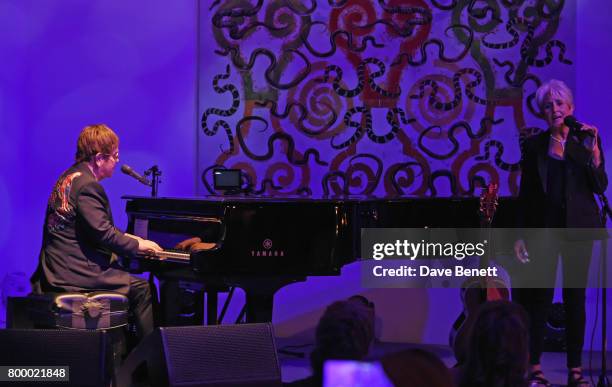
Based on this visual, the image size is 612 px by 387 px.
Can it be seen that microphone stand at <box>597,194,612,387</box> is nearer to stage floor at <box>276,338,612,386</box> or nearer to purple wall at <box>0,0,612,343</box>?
stage floor at <box>276,338,612,386</box>

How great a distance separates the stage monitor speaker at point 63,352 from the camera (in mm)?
2096

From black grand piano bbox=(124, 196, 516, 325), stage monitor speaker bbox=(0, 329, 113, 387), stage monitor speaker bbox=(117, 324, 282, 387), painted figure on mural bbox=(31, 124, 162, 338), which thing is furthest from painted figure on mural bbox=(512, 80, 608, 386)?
stage monitor speaker bbox=(0, 329, 113, 387)

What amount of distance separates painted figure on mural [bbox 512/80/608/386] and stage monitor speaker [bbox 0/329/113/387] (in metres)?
2.56

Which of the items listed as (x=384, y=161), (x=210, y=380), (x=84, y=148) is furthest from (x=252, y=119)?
(x=210, y=380)

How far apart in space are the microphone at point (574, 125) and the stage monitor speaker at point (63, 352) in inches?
98.0

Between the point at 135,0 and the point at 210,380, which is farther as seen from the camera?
the point at 135,0

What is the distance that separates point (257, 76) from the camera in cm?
563

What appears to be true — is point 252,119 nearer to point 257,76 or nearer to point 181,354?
point 257,76

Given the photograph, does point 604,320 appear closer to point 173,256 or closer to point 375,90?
point 173,256

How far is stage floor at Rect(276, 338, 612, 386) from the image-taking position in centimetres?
459

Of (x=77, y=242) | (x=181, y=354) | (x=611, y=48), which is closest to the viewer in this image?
(x=181, y=354)

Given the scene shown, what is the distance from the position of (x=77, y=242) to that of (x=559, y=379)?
268 cm

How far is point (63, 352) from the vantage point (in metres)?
2.11

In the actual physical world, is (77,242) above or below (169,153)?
below
